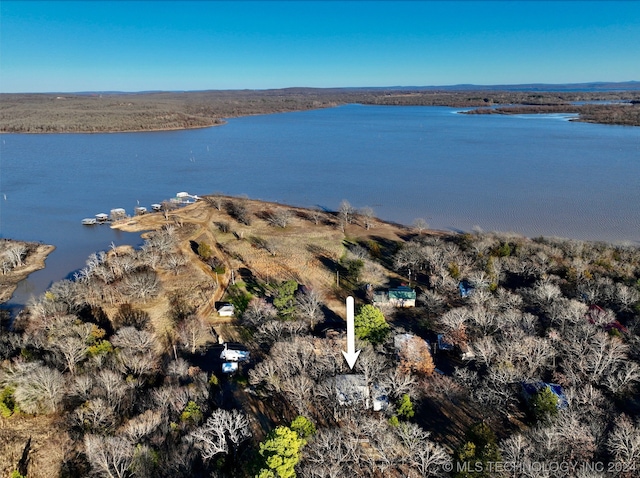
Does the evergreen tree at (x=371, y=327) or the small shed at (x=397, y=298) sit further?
the small shed at (x=397, y=298)

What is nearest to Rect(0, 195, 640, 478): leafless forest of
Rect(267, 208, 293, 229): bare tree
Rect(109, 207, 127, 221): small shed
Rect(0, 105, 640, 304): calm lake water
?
Rect(267, 208, 293, 229): bare tree

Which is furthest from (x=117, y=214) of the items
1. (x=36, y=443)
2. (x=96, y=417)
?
(x=96, y=417)

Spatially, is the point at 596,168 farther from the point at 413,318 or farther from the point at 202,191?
the point at 202,191

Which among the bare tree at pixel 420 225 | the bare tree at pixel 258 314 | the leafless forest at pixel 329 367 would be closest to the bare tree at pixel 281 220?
the leafless forest at pixel 329 367

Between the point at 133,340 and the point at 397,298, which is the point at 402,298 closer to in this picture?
the point at 397,298

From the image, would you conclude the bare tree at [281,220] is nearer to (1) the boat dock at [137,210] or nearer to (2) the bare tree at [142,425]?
(1) the boat dock at [137,210]

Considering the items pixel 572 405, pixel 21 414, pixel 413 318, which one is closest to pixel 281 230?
pixel 413 318
